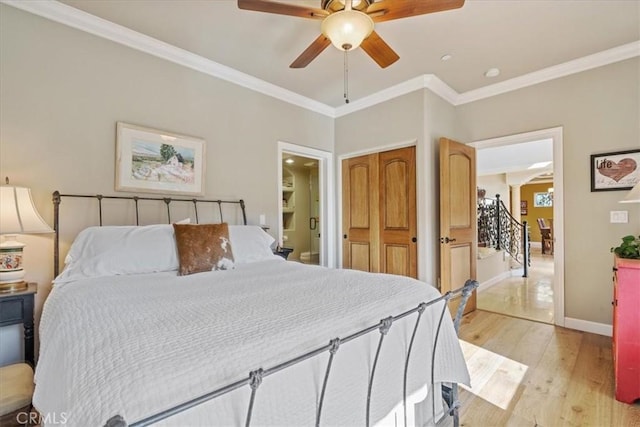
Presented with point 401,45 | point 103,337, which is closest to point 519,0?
point 401,45

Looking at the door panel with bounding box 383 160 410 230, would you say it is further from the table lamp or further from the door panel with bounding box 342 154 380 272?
the table lamp

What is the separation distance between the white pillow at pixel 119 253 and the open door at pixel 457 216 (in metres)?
2.68

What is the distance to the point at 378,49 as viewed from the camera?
2.13 meters

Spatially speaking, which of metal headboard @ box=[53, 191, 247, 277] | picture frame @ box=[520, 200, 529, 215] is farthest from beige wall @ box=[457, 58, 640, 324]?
picture frame @ box=[520, 200, 529, 215]

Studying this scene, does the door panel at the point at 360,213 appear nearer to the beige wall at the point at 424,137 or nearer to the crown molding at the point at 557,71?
the beige wall at the point at 424,137

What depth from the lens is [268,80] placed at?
340 cm

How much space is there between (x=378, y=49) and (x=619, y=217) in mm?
2783

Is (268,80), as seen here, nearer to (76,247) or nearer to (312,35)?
(312,35)

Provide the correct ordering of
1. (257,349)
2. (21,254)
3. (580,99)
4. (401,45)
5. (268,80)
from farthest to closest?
(268,80) < (580,99) < (401,45) < (21,254) < (257,349)

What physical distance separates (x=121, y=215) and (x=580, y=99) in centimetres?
448

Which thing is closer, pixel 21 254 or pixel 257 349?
pixel 257 349

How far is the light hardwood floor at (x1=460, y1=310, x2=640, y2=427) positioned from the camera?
1769 millimetres

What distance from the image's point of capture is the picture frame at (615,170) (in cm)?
276

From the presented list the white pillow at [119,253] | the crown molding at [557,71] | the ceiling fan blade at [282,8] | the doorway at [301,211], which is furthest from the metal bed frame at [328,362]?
the doorway at [301,211]
